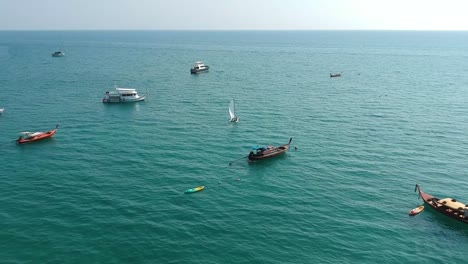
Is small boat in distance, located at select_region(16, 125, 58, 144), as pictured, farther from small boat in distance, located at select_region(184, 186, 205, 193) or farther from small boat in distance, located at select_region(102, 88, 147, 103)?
small boat in distance, located at select_region(184, 186, 205, 193)

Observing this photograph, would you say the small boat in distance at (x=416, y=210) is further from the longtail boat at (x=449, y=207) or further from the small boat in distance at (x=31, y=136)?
the small boat in distance at (x=31, y=136)

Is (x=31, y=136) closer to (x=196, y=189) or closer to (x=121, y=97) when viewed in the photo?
(x=121, y=97)

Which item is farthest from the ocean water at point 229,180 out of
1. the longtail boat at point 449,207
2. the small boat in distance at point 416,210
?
the longtail boat at point 449,207

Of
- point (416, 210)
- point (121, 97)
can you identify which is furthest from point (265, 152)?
point (121, 97)

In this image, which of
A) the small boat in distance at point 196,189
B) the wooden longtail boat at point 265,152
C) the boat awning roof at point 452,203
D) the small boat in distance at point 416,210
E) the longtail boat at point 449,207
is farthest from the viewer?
the wooden longtail boat at point 265,152

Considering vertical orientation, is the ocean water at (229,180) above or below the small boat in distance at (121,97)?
below

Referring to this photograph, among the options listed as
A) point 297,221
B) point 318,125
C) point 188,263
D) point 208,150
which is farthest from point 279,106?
point 188,263

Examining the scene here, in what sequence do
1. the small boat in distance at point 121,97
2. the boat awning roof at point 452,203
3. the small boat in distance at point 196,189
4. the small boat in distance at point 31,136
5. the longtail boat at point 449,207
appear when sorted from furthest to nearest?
the small boat in distance at point 121,97 → the small boat in distance at point 31,136 → the small boat in distance at point 196,189 → the boat awning roof at point 452,203 → the longtail boat at point 449,207

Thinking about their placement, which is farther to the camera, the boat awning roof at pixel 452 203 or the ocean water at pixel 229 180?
the boat awning roof at pixel 452 203

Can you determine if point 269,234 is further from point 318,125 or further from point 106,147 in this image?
point 318,125
